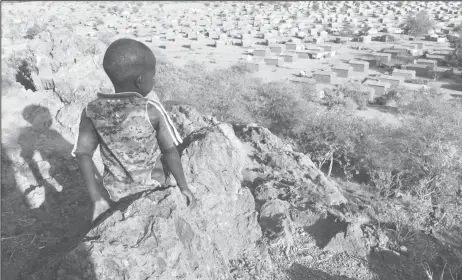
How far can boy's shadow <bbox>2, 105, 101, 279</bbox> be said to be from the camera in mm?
4312

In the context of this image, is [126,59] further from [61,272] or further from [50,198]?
[50,198]

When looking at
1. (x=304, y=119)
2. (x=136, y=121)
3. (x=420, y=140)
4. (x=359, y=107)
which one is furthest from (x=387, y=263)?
(x=359, y=107)

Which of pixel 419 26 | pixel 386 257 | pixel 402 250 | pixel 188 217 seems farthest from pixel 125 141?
pixel 419 26

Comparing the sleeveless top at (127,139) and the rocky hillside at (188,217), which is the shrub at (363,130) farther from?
the sleeveless top at (127,139)

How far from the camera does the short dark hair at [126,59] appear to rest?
7.59 ft

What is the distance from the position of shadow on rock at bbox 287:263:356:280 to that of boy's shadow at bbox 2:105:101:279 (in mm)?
2222

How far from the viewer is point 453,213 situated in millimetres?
9109

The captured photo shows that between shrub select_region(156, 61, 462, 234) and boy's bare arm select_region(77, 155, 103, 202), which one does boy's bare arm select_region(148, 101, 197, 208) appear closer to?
boy's bare arm select_region(77, 155, 103, 202)

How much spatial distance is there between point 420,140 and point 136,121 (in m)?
12.6

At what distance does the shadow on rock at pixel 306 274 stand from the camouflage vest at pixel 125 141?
2306 mm

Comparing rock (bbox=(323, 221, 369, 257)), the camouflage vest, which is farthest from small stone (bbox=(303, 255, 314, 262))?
the camouflage vest

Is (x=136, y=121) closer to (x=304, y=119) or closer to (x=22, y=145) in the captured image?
(x=22, y=145)

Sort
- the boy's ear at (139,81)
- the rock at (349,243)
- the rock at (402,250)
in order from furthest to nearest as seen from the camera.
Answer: the rock at (402,250)
the rock at (349,243)
the boy's ear at (139,81)

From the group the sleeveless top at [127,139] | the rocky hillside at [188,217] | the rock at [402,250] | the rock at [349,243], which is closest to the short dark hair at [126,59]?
the sleeveless top at [127,139]
